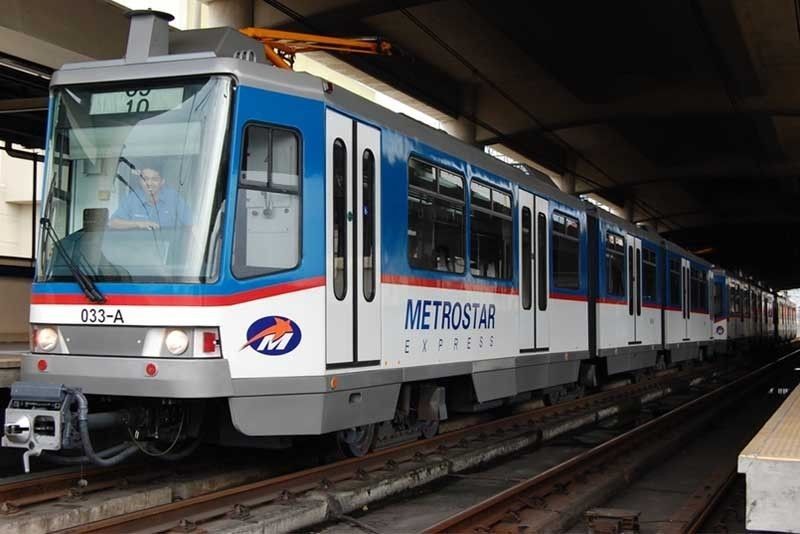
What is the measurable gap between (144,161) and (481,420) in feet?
25.0

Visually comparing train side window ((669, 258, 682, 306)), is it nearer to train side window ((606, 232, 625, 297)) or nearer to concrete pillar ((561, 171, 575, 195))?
train side window ((606, 232, 625, 297))

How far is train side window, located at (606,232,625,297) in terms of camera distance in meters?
15.4

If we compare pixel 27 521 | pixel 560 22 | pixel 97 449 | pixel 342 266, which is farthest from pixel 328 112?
pixel 560 22

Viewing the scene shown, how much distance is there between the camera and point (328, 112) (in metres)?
7.27

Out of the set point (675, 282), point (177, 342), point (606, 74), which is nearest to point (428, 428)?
point (177, 342)

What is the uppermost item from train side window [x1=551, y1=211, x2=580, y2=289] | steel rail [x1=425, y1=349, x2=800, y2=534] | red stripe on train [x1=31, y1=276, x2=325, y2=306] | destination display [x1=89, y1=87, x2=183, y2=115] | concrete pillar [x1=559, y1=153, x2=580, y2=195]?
concrete pillar [x1=559, y1=153, x2=580, y2=195]

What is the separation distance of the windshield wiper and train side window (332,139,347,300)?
1.89m

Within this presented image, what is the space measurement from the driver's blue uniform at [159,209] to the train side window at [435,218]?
2.62m

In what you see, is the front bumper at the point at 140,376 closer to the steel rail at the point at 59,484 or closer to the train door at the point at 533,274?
the steel rail at the point at 59,484

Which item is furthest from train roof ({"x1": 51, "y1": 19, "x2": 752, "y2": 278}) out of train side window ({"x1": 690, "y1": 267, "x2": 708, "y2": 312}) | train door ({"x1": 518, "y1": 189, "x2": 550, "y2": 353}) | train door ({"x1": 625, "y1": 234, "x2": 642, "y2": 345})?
train side window ({"x1": 690, "y1": 267, "x2": 708, "y2": 312})

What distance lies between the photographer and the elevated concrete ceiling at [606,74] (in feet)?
61.3

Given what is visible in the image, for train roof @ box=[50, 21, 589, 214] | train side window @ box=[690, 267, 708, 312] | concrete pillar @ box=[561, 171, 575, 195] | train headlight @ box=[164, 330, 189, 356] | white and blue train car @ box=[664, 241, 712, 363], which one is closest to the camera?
train headlight @ box=[164, 330, 189, 356]

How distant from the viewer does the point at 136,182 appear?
674cm

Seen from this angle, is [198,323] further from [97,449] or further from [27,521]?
[97,449]
